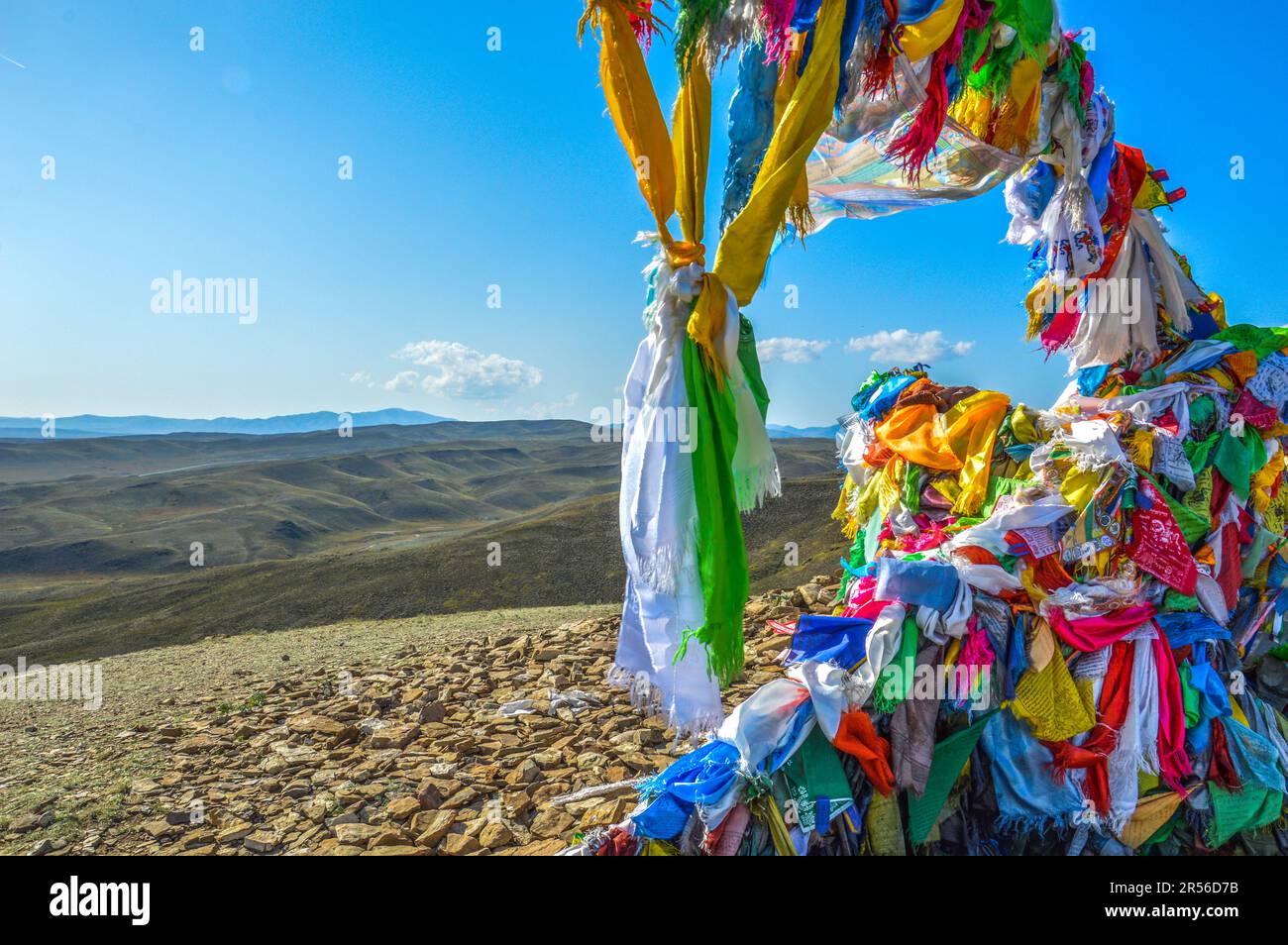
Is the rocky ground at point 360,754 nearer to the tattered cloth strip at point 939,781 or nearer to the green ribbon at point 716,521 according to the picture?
the tattered cloth strip at point 939,781

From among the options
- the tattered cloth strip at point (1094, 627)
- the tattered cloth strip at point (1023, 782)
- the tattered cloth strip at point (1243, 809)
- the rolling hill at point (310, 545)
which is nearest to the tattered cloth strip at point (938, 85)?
the tattered cloth strip at point (1094, 627)

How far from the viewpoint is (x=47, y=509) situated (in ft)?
132

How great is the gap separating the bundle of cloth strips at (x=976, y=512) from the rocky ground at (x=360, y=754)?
4.57ft

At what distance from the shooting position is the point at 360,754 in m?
5.22

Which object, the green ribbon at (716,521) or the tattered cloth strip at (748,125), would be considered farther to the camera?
the tattered cloth strip at (748,125)

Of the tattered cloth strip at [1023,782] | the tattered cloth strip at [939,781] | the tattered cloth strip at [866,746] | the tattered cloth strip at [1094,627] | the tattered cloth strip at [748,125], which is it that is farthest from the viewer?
the tattered cloth strip at [1094,627]

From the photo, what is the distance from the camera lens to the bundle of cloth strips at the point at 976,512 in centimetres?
277

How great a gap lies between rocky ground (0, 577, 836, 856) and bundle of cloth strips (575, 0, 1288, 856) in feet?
4.57

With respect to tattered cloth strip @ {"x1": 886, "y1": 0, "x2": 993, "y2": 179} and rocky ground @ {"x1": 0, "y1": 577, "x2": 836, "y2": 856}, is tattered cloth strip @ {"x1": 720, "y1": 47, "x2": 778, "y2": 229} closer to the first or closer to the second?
tattered cloth strip @ {"x1": 886, "y1": 0, "x2": 993, "y2": 179}

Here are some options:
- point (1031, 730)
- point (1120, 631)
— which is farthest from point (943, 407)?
point (1031, 730)

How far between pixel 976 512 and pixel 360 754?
393 centimetres

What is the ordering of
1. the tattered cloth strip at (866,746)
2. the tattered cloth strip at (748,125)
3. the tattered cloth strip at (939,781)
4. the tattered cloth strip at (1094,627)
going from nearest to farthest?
the tattered cloth strip at (748,125) < the tattered cloth strip at (866,746) < the tattered cloth strip at (939,781) < the tattered cloth strip at (1094,627)

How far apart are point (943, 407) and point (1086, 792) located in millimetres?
2228

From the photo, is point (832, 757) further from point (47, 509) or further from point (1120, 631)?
point (47, 509)
